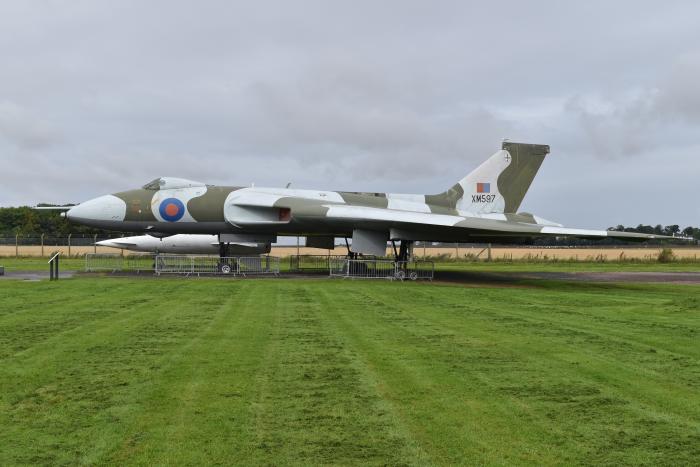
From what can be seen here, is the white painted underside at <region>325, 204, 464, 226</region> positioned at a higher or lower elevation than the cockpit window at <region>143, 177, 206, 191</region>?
lower

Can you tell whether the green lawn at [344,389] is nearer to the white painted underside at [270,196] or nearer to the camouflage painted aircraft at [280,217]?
A: the camouflage painted aircraft at [280,217]

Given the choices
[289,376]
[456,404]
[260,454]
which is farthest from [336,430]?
[289,376]

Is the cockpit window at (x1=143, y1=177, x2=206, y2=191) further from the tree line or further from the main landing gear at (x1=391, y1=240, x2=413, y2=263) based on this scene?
the tree line

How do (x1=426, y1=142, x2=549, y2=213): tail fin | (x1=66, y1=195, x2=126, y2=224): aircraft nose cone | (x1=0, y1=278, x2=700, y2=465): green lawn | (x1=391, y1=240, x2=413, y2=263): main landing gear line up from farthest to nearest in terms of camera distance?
(x1=426, y1=142, x2=549, y2=213): tail fin
(x1=391, y1=240, x2=413, y2=263): main landing gear
(x1=66, y1=195, x2=126, y2=224): aircraft nose cone
(x1=0, y1=278, x2=700, y2=465): green lawn

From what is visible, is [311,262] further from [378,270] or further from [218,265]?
[378,270]

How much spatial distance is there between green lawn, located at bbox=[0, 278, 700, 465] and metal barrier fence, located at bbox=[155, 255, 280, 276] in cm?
1323

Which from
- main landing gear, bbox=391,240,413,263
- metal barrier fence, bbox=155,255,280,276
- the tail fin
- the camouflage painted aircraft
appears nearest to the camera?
the camouflage painted aircraft

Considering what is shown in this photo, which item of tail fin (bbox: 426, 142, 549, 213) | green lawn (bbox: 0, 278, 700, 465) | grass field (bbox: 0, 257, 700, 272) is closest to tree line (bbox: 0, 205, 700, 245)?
grass field (bbox: 0, 257, 700, 272)

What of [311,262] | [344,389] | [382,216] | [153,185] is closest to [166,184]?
[153,185]

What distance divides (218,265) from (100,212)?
4.76m

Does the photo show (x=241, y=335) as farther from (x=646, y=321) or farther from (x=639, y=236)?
(x=639, y=236)

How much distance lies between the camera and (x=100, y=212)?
22938 millimetres

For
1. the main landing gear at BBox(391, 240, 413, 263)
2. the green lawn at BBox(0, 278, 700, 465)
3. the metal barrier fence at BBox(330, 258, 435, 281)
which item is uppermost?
the main landing gear at BBox(391, 240, 413, 263)

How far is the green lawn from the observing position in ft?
12.5
